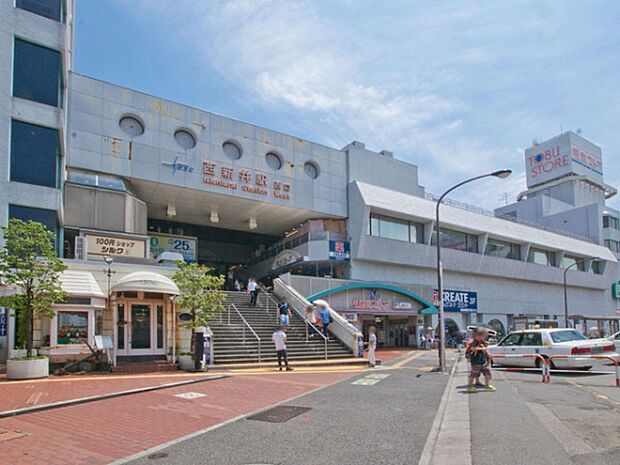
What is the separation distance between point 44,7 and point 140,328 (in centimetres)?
1327

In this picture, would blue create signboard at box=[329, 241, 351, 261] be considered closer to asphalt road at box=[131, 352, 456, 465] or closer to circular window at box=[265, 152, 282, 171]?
circular window at box=[265, 152, 282, 171]

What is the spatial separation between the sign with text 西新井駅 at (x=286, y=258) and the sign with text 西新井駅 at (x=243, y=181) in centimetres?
421

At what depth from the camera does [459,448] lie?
280 inches

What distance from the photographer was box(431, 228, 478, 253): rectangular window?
41.5 m

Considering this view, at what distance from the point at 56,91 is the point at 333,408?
1726 cm

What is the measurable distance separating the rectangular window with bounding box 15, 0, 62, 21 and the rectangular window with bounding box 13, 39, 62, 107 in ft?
4.74

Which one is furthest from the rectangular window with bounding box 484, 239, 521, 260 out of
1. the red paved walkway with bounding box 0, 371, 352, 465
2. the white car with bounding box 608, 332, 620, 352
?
the red paved walkway with bounding box 0, 371, 352, 465

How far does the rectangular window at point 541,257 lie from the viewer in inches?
1963

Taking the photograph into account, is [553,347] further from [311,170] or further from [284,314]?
[311,170]

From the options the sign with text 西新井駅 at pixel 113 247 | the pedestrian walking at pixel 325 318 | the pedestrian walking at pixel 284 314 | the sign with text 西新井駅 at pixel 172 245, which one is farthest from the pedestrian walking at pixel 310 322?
the sign with text 西新井駅 at pixel 172 245

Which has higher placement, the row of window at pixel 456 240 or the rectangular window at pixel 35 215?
the row of window at pixel 456 240

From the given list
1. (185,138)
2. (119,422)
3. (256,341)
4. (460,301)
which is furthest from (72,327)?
(460,301)

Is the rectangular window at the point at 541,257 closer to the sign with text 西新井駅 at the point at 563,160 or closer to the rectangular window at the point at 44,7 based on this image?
the sign with text 西新井駅 at the point at 563,160

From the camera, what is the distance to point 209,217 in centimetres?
3678
